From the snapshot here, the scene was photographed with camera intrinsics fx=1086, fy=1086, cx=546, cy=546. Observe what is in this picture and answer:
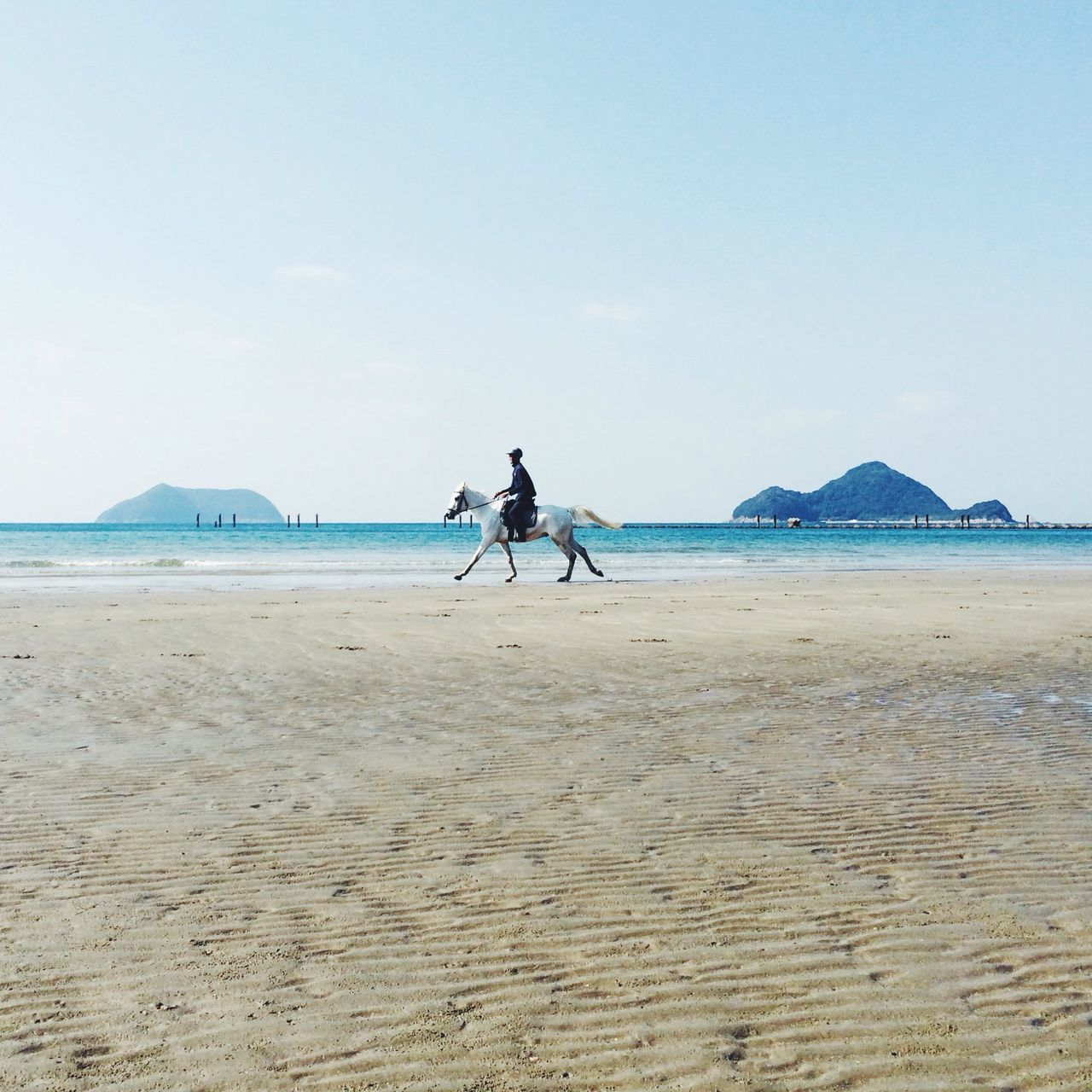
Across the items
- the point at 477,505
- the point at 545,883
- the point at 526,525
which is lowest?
the point at 545,883

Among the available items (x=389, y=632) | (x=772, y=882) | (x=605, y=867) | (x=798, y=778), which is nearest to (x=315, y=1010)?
(x=605, y=867)

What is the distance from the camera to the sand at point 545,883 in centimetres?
305

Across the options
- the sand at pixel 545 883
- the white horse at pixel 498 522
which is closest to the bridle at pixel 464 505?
the white horse at pixel 498 522

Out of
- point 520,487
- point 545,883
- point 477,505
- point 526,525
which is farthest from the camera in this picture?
point 477,505

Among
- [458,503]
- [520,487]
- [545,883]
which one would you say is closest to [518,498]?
[520,487]

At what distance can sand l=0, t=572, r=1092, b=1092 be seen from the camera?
3053 mm

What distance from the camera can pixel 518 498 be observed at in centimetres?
2386

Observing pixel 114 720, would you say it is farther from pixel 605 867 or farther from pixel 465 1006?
pixel 465 1006

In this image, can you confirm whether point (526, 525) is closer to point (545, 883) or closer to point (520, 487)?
point (520, 487)

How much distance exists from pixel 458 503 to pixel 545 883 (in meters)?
20.4

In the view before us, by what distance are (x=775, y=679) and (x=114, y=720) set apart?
18.5 ft

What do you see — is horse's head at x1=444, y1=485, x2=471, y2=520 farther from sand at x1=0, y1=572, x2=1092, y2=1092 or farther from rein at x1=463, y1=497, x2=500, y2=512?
sand at x1=0, y1=572, x2=1092, y2=1092

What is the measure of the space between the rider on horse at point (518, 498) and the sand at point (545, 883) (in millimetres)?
13963

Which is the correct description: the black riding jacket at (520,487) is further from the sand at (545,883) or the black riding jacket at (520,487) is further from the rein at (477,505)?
the sand at (545,883)
